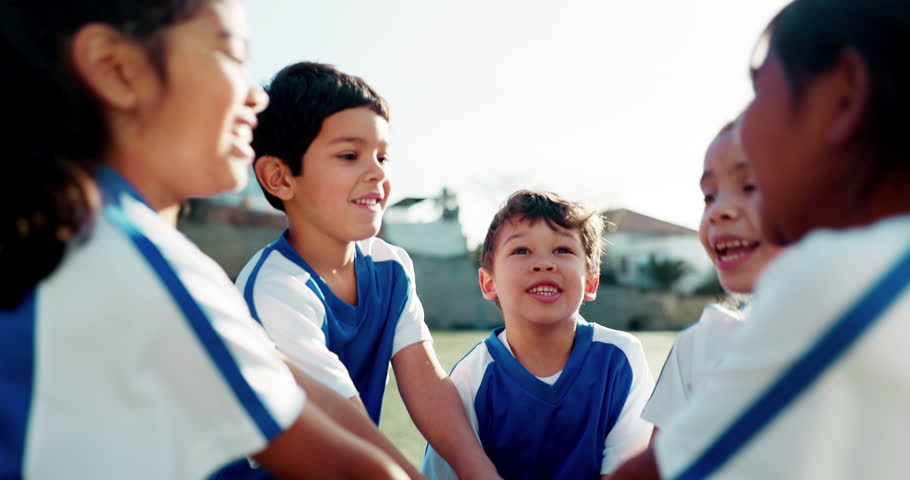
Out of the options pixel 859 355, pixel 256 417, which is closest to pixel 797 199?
pixel 859 355

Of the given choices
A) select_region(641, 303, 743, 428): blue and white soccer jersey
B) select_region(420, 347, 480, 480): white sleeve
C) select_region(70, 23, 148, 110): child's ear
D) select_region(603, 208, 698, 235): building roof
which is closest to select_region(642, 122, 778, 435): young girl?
select_region(641, 303, 743, 428): blue and white soccer jersey

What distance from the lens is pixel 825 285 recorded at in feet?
2.74

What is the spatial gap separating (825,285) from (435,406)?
1.67 m

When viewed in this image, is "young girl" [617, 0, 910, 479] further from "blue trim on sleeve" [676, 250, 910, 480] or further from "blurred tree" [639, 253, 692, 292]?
"blurred tree" [639, 253, 692, 292]

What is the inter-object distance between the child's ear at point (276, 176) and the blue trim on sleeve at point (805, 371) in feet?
5.81

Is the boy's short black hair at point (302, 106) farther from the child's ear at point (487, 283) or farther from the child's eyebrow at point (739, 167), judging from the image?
the child's eyebrow at point (739, 167)

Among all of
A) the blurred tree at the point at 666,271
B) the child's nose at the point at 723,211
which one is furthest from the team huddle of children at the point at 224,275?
the blurred tree at the point at 666,271

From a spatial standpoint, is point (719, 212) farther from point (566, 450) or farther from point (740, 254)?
point (566, 450)

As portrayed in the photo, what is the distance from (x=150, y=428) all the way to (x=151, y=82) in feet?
1.86

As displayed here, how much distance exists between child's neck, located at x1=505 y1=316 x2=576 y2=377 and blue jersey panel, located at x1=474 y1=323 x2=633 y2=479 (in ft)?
0.26

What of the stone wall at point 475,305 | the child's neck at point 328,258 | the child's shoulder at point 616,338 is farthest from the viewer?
the stone wall at point 475,305

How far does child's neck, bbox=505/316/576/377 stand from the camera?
107 inches

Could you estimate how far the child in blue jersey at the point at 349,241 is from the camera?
2.28 metres

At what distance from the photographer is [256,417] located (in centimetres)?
102
